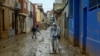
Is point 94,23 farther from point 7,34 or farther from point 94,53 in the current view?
point 7,34

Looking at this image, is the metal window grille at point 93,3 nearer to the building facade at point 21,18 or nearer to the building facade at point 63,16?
the building facade at point 63,16

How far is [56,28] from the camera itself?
17312 mm

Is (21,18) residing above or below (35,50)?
above

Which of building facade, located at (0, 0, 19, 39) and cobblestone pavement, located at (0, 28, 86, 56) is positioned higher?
building facade, located at (0, 0, 19, 39)

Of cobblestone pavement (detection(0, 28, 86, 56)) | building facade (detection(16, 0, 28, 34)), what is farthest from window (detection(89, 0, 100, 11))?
building facade (detection(16, 0, 28, 34))

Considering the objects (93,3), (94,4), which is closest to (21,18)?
(93,3)

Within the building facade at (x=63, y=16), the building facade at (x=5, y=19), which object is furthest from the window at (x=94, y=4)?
the building facade at (x=5, y=19)

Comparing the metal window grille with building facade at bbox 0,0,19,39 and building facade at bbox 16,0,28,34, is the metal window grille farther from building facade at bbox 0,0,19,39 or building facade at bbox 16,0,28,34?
building facade at bbox 16,0,28,34

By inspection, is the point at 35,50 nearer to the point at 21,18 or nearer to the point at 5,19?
the point at 5,19

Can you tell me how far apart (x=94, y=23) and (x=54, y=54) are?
4.31 meters

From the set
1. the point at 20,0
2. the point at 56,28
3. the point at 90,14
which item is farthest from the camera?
the point at 20,0

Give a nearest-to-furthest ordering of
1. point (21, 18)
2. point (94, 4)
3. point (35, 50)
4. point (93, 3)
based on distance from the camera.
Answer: point (94, 4)
point (93, 3)
point (35, 50)
point (21, 18)

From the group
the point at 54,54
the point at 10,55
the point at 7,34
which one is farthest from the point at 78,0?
the point at 7,34

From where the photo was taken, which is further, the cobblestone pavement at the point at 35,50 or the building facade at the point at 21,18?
the building facade at the point at 21,18
